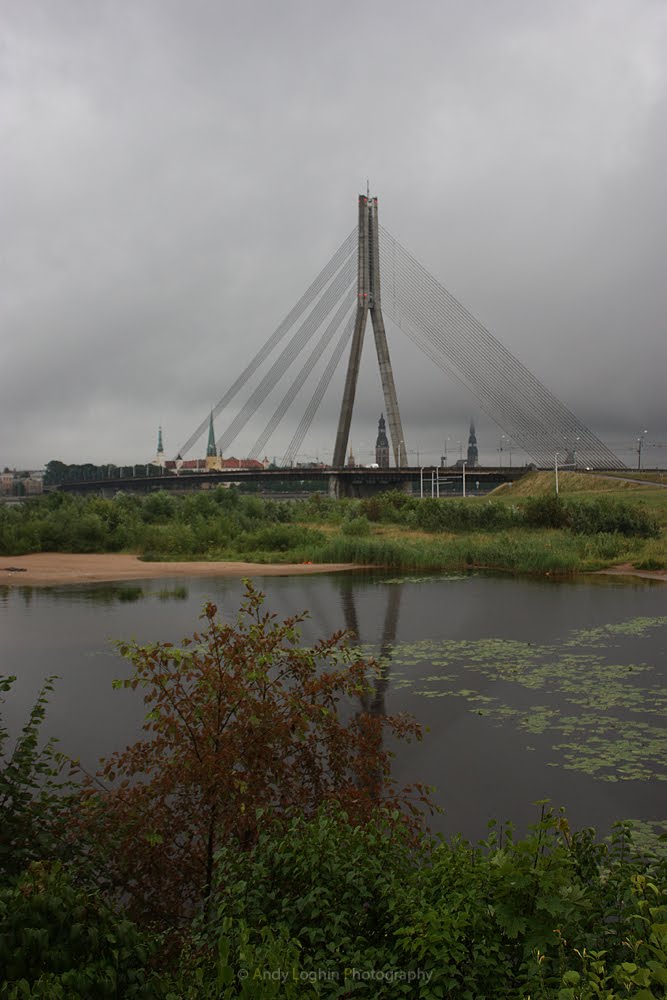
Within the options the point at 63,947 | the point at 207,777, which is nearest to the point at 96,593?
the point at 207,777

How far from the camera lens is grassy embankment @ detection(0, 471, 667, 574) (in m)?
26.5

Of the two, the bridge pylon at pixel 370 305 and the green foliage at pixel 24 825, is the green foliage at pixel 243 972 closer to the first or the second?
the green foliage at pixel 24 825

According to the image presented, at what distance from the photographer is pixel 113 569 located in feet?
89.7

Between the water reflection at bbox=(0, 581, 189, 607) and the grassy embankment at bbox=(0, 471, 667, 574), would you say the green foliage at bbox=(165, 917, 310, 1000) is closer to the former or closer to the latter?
the water reflection at bbox=(0, 581, 189, 607)

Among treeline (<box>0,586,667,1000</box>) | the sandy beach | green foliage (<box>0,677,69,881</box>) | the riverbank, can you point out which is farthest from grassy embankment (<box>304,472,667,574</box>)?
green foliage (<box>0,677,69,881</box>)

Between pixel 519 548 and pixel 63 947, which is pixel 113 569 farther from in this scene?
pixel 63 947

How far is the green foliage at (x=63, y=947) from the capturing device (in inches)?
108

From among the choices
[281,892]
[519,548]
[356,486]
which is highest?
[356,486]

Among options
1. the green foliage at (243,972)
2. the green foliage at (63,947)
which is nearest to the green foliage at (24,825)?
the green foliage at (63,947)

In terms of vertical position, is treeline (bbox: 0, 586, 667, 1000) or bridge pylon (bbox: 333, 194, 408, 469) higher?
bridge pylon (bbox: 333, 194, 408, 469)

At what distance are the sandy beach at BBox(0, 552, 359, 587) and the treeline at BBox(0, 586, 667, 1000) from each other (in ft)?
67.1

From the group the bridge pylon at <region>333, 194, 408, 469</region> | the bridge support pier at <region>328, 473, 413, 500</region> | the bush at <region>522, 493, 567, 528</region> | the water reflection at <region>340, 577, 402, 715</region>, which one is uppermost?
the bridge pylon at <region>333, 194, 408, 469</region>

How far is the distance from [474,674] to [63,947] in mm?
8780

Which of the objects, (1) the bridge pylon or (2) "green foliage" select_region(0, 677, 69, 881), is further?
(1) the bridge pylon
